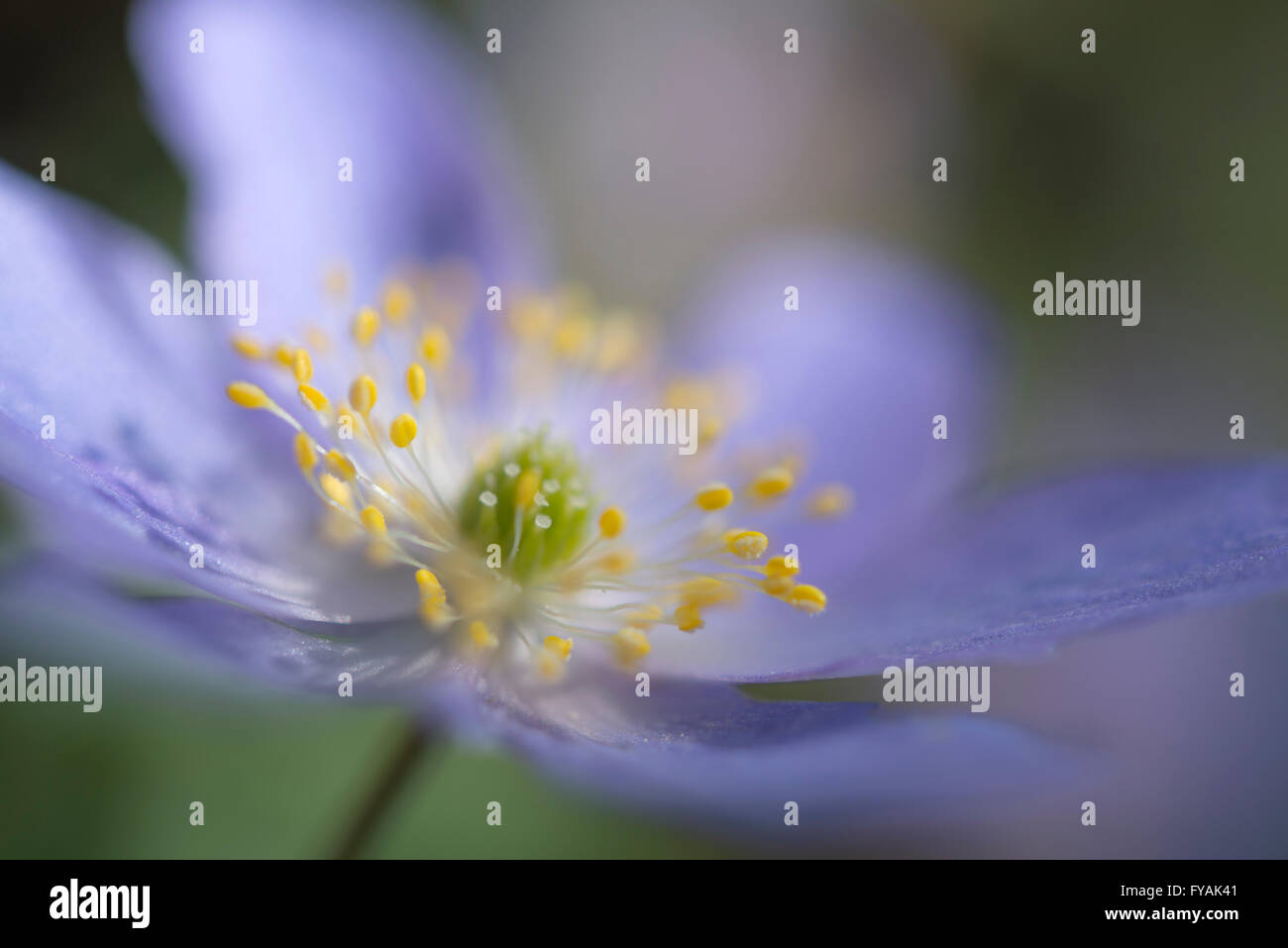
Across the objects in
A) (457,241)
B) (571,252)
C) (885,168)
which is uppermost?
(885,168)

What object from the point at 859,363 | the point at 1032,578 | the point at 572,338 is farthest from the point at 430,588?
the point at 859,363

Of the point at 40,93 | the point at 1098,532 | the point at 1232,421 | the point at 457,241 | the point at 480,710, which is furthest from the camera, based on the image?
the point at 1232,421

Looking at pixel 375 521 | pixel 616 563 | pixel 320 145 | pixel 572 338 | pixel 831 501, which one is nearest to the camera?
pixel 375 521

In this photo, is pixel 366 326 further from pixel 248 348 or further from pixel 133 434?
pixel 133 434

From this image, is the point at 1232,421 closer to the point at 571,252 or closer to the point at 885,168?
the point at 885,168

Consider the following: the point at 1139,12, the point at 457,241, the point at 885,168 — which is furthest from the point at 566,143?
the point at 1139,12

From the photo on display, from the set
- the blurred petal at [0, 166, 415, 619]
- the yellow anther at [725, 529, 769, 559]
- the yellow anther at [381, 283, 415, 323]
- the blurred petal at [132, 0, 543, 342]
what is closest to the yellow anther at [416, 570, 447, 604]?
the blurred petal at [0, 166, 415, 619]
